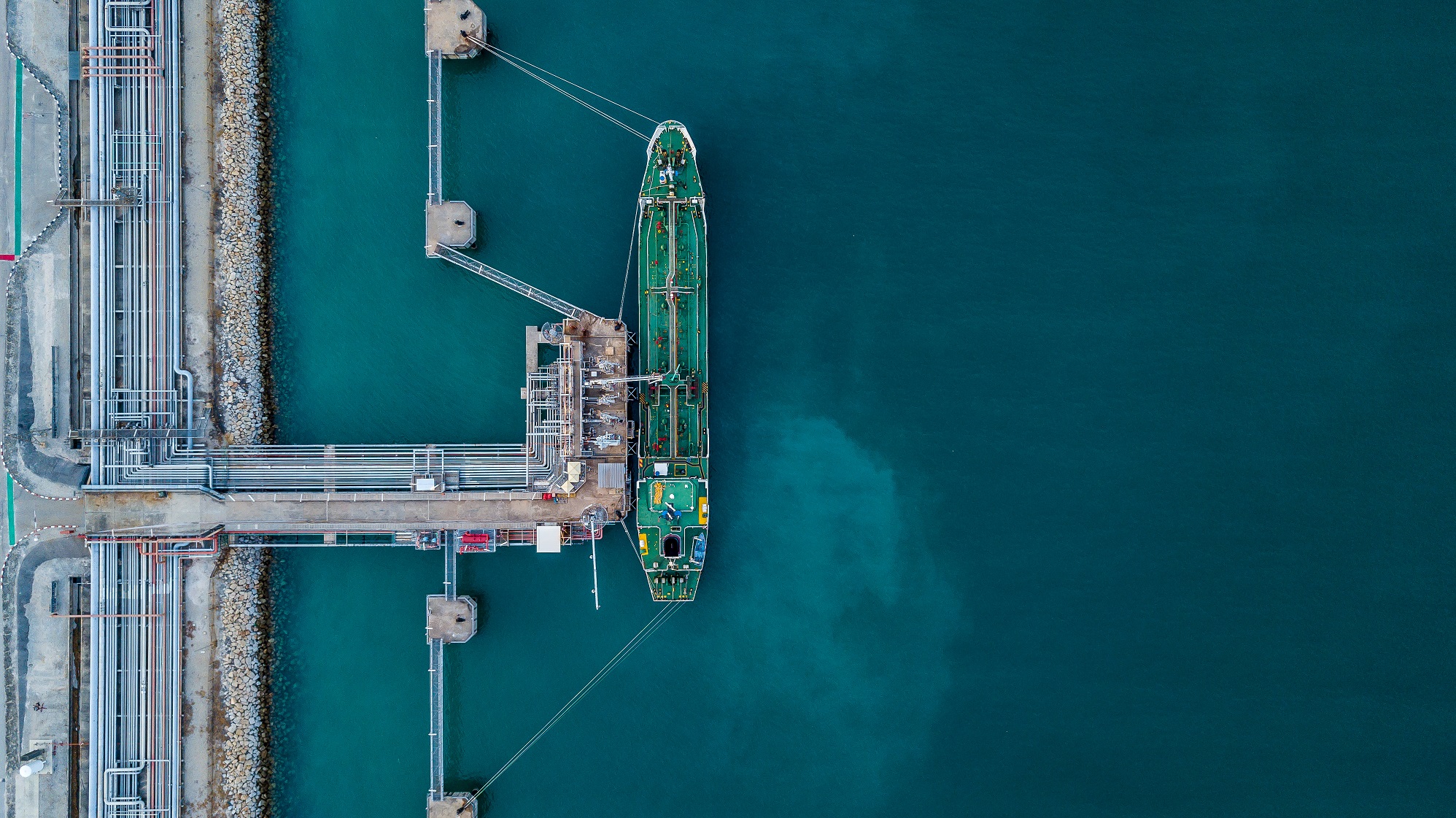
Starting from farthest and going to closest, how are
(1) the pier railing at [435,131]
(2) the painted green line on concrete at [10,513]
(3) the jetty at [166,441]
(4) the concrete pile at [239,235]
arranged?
(4) the concrete pile at [239,235] < (1) the pier railing at [435,131] < (2) the painted green line on concrete at [10,513] < (3) the jetty at [166,441]

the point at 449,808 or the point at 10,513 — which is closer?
the point at 10,513

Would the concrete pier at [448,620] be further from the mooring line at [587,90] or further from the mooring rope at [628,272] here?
the mooring line at [587,90]

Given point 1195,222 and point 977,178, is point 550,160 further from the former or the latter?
point 1195,222

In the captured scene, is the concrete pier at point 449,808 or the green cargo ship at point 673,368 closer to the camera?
the concrete pier at point 449,808

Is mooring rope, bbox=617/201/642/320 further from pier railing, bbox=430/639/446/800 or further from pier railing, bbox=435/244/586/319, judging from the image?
pier railing, bbox=430/639/446/800

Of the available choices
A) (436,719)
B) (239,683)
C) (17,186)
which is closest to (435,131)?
(17,186)

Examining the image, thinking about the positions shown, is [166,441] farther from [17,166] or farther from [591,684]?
[591,684]

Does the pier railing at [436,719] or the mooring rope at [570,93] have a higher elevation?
the mooring rope at [570,93]

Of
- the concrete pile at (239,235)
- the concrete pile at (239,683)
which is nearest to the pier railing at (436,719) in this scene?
the concrete pile at (239,683)
